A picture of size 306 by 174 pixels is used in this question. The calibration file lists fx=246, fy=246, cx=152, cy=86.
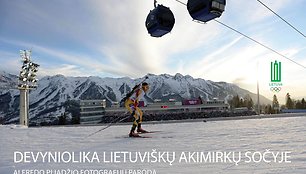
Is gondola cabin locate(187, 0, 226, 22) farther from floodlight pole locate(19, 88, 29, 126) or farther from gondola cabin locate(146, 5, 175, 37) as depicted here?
floodlight pole locate(19, 88, 29, 126)

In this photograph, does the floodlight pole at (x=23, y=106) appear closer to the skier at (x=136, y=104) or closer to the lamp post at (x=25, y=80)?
the lamp post at (x=25, y=80)

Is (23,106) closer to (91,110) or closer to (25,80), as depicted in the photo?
(25,80)

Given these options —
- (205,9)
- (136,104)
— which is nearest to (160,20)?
(205,9)

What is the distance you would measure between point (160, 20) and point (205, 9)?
5.17 ft

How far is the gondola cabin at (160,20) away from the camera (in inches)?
297

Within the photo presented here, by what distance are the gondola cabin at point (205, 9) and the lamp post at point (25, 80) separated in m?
37.8

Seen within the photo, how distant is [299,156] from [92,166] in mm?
3374

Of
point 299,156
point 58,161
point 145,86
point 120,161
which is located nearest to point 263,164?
point 299,156

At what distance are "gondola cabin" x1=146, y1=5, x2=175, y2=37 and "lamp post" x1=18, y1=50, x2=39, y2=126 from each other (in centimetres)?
3629

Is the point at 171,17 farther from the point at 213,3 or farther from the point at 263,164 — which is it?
the point at 263,164

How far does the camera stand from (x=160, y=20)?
7.51 metres

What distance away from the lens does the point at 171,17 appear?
25.3 feet

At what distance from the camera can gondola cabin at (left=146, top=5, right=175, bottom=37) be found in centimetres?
754

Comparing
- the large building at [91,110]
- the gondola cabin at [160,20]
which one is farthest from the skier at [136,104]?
the large building at [91,110]
